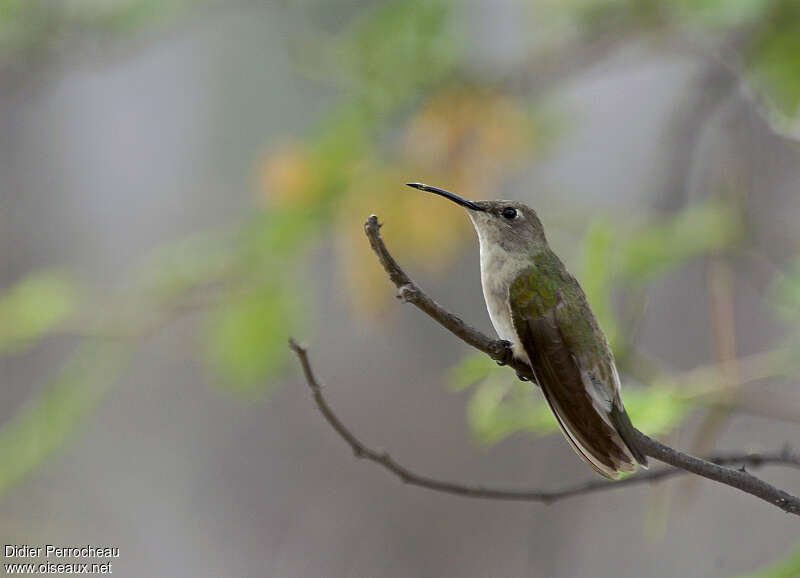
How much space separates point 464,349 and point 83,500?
8.70ft

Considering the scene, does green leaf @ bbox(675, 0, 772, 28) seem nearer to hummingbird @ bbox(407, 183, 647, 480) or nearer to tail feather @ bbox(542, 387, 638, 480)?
hummingbird @ bbox(407, 183, 647, 480)

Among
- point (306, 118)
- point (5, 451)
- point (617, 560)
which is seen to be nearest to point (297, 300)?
point (5, 451)

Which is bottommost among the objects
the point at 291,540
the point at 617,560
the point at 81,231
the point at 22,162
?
the point at 617,560

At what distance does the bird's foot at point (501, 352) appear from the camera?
1704 mm

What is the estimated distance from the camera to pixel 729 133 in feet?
12.6

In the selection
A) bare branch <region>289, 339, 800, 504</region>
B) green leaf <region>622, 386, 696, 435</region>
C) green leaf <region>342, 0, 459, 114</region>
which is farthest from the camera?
green leaf <region>342, 0, 459, 114</region>

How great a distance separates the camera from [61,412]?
3.10m

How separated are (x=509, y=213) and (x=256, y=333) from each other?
1128 mm

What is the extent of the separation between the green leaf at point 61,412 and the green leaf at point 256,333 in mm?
371

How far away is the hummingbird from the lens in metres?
1.83

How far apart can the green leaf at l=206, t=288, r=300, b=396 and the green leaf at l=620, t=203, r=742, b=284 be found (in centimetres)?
118

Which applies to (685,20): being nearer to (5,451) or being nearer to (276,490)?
(5,451)

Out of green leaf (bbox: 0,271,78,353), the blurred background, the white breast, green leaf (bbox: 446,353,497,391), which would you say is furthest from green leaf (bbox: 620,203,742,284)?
green leaf (bbox: 0,271,78,353)

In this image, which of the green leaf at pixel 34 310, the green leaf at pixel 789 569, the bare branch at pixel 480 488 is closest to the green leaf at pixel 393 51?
the green leaf at pixel 34 310
